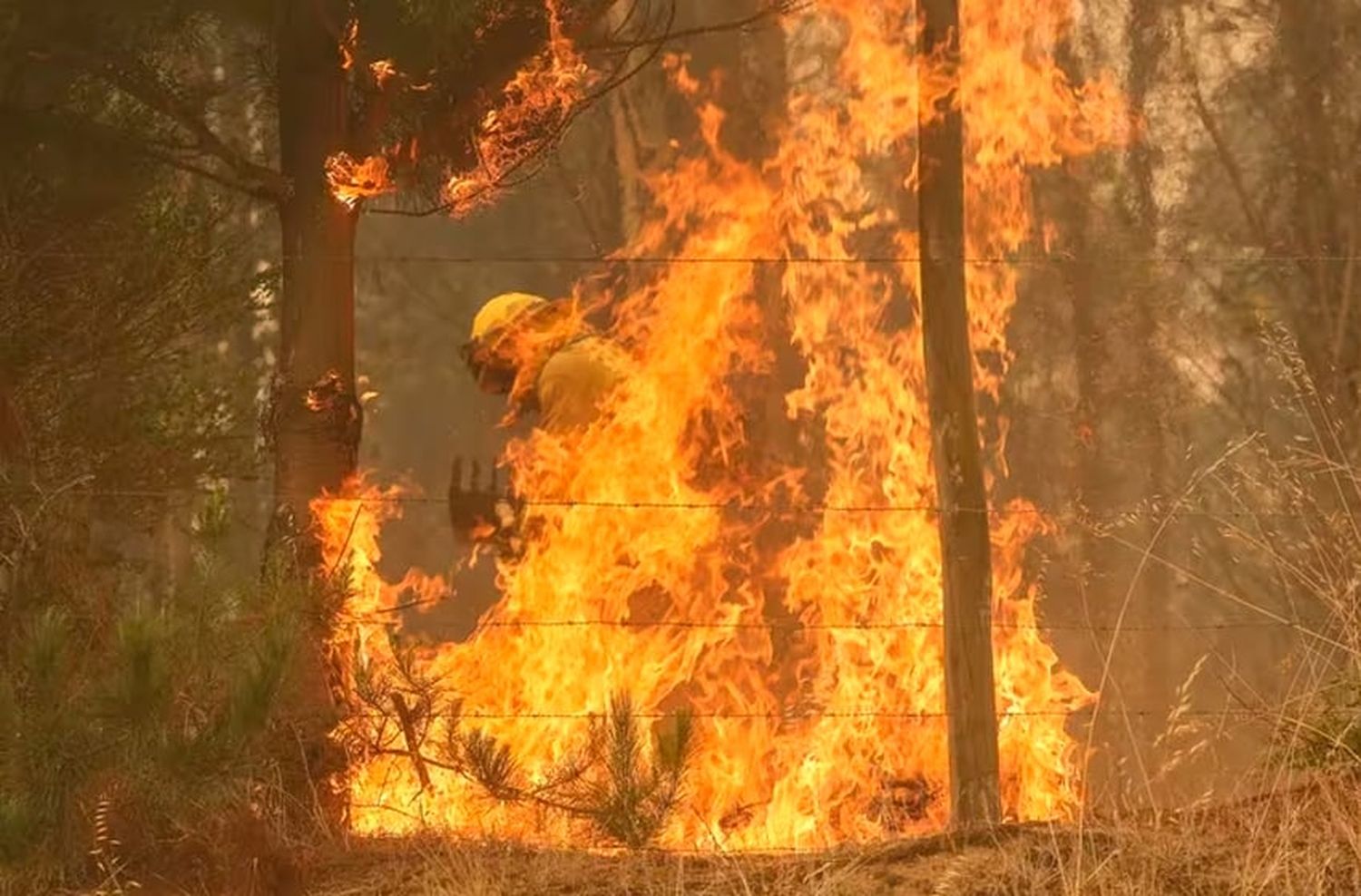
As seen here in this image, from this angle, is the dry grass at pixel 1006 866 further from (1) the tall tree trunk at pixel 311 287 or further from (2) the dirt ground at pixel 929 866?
(1) the tall tree trunk at pixel 311 287

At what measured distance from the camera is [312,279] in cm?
692

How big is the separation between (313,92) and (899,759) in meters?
4.48

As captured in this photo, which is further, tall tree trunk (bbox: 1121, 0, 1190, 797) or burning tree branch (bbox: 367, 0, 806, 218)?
tall tree trunk (bbox: 1121, 0, 1190, 797)

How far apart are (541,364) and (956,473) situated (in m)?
3.61

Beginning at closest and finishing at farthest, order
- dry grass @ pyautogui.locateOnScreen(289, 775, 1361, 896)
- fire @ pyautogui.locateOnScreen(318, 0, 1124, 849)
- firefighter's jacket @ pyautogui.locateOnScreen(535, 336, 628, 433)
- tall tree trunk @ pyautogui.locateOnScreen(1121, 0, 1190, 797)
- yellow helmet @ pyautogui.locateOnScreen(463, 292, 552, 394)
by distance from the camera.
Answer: dry grass @ pyautogui.locateOnScreen(289, 775, 1361, 896)
fire @ pyautogui.locateOnScreen(318, 0, 1124, 849)
firefighter's jacket @ pyautogui.locateOnScreen(535, 336, 628, 433)
yellow helmet @ pyautogui.locateOnScreen(463, 292, 552, 394)
tall tree trunk @ pyautogui.locateOnScreen(1121, 0, 1190, 797)

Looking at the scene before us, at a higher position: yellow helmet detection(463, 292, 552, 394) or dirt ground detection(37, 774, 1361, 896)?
yellow helmet detection(463, 292, 552, 394)

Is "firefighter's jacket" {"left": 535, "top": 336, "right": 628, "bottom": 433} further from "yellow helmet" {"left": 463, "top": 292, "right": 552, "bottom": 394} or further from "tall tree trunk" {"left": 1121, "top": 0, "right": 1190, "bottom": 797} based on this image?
"tall tree trunk" {"left": 1121, "top": 0, "right": 1190, "bottom": 797}

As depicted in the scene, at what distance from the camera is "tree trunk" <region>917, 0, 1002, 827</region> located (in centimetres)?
768

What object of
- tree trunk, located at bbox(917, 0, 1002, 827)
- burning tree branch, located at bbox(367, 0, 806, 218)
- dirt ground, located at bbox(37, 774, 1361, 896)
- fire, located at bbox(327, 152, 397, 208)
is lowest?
dirt ground, located at bbox(37, 774, 1361, 896)

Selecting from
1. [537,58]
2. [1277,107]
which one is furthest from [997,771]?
[1277,107]

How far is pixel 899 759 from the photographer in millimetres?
9250

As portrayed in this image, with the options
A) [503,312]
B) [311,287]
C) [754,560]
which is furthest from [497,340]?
[311,287]

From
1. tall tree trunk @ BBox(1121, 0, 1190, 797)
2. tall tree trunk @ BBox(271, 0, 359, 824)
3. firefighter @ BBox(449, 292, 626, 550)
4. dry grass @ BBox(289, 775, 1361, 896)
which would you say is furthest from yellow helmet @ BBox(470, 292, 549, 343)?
tall tree trunk @ BBox(1121, 0, 1190, 797)

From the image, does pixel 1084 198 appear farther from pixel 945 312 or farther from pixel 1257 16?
pixel 945 312
